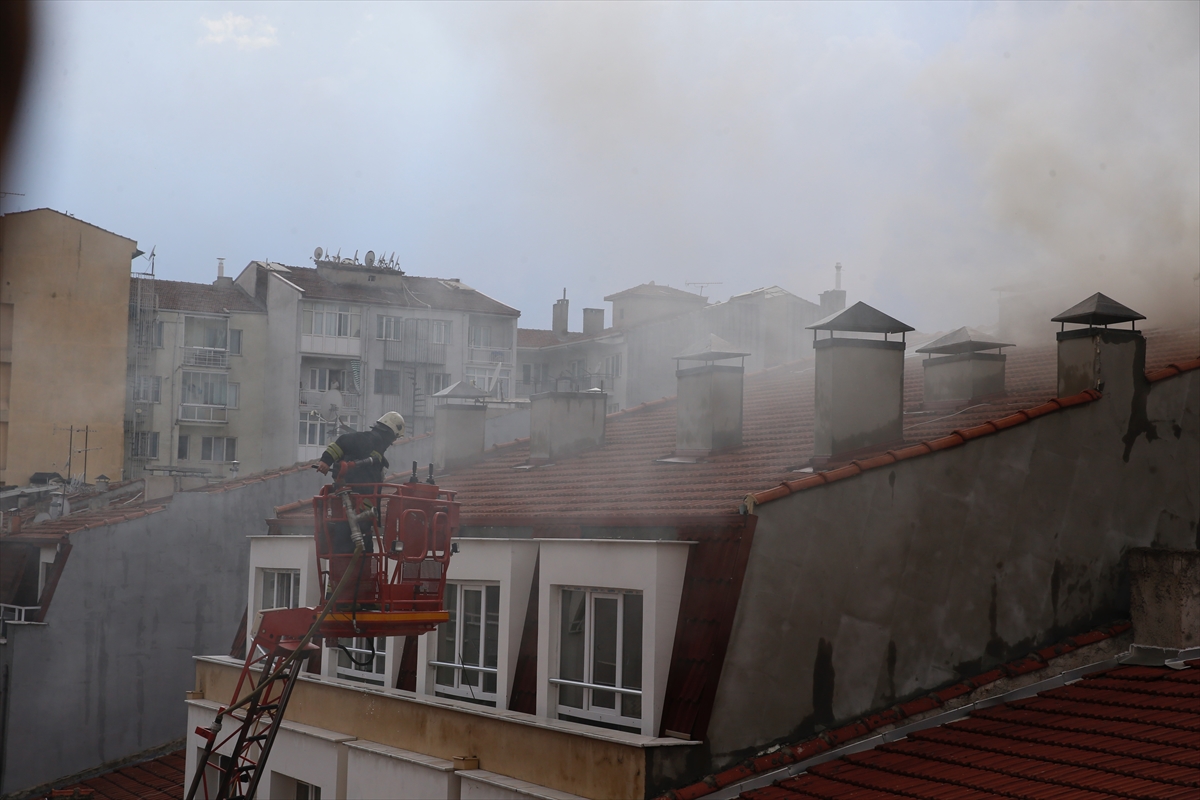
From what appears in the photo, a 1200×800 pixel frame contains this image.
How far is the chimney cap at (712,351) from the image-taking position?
13.8 metres

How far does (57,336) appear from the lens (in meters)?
40.2

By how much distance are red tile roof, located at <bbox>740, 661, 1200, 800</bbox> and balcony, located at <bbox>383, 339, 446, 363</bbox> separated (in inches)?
1612

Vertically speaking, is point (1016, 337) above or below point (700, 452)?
above

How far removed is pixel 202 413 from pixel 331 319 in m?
6.31

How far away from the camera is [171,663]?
26078mm

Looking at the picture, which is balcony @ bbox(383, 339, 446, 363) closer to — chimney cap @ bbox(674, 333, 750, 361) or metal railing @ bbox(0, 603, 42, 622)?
metal railing @ bbox(0, 603, 42, 622)

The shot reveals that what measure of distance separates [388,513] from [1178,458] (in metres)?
7.48

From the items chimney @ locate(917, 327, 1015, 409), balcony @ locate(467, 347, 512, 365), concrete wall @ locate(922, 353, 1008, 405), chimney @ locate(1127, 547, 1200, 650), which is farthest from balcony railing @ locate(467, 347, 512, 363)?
chimney @ locate(1127, 547, 1200, 650)

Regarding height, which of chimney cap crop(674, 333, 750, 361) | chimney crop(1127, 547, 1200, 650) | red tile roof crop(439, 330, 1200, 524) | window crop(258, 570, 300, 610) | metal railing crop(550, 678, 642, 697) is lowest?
metal railing crop(550, 678, 642, 697)

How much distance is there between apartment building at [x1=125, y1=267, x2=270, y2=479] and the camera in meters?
47.6

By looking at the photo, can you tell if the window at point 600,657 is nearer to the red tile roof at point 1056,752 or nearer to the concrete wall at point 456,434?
the red tile roof at point 1056,752

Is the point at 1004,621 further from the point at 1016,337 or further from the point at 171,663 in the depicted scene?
the point at 171,663

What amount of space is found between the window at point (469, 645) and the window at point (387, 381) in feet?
123

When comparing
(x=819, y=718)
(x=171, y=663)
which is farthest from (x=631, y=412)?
(x=171, y=663)
